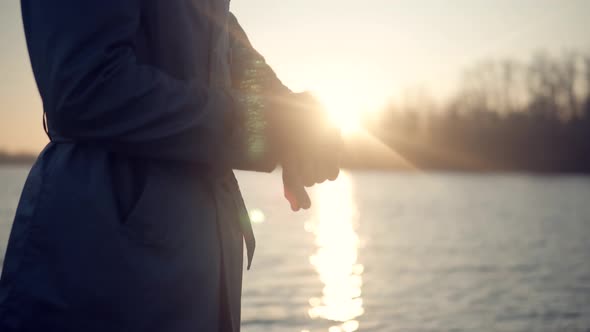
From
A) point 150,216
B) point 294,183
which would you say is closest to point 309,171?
point 294,183

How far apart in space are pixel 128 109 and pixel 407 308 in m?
5.79

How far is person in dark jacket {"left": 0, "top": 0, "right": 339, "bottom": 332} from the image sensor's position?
3.45 ft

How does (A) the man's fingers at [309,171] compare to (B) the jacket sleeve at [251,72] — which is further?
(B) the jacket sleeve at [251,72]

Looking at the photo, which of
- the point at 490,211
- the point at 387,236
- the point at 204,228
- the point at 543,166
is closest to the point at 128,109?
the point at 204,228

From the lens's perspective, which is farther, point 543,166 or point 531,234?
point 543,166

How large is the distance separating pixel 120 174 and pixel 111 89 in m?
0.16

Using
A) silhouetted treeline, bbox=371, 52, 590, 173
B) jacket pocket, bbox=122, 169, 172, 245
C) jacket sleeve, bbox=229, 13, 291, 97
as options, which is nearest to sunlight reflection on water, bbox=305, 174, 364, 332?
jacket sleeve, bbox=229, 13, 291, 97

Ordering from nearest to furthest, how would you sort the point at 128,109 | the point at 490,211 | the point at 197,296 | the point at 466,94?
the point at 128,109, the point at 197,296, the point at 490,211, the point at 466,94

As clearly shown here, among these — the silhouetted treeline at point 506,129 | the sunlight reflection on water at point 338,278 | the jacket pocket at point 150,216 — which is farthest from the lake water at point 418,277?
the silhouetted treeline at point 506,129

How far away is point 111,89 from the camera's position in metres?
1.05

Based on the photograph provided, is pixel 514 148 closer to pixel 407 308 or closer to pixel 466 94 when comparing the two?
pixel 466 94

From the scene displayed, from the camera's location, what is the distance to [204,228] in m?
1.19

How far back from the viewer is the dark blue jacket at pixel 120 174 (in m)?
1.05

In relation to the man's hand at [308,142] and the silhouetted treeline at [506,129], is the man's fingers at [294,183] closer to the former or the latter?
the man's hand at [308,142]
